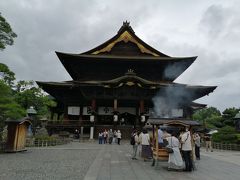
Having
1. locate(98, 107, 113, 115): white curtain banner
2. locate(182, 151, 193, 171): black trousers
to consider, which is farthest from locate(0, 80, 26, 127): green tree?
locate(98, 107, 113, 115): white curtain banner

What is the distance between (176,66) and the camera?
41.8 m

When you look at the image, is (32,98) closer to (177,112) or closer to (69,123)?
(69,123)

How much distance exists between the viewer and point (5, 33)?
16.9m

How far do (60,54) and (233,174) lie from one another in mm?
29937

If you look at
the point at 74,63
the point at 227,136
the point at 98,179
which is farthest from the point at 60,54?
the point at 98,179

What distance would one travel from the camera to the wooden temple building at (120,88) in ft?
113

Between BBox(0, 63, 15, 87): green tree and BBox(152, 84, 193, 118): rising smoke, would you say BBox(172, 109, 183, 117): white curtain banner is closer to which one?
BBox(152, 84, 193, 118): rising smoke

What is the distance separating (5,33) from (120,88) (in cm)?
1968

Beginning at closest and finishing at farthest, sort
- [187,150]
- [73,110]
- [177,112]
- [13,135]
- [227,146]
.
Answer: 1. [187,150]
2. [13,135]
3. [227,146]
4. [177,112]
5. [73,110]

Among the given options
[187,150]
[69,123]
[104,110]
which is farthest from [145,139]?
[104,110]

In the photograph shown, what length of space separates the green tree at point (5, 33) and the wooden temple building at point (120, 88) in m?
17.4

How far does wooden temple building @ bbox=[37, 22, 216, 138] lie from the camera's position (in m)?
34.3

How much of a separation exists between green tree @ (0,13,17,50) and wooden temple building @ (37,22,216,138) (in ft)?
57.0

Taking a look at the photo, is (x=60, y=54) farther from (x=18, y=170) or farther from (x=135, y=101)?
(x=18, y=170)
